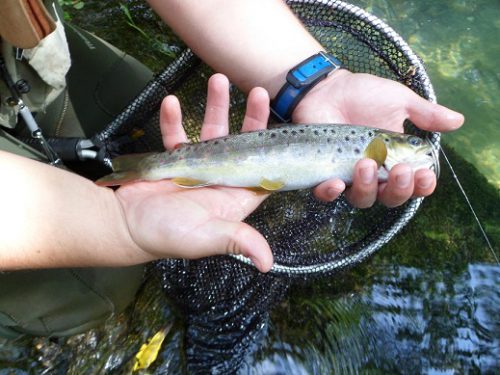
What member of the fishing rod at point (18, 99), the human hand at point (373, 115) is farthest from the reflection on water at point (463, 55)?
the fishing rod at point (18, 99)

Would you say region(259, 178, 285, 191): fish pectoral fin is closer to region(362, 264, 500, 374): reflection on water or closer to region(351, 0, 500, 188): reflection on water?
region(362, 264, 500, 374): reflection on water

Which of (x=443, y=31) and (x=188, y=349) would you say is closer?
(x=188, y=349)

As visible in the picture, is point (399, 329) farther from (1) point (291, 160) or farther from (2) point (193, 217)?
(2) point (193, 217)

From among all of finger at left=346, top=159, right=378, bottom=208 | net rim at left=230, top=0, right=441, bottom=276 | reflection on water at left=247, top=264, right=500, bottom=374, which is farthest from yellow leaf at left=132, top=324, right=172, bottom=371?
finger at left=346, top=159, right=378, bottom=208

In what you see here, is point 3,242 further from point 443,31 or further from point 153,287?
point 443,31

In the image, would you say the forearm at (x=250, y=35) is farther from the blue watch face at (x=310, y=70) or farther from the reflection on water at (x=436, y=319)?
the reflection on water at (x=436, y=319)

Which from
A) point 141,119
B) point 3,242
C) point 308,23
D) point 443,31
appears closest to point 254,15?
point 308,23
